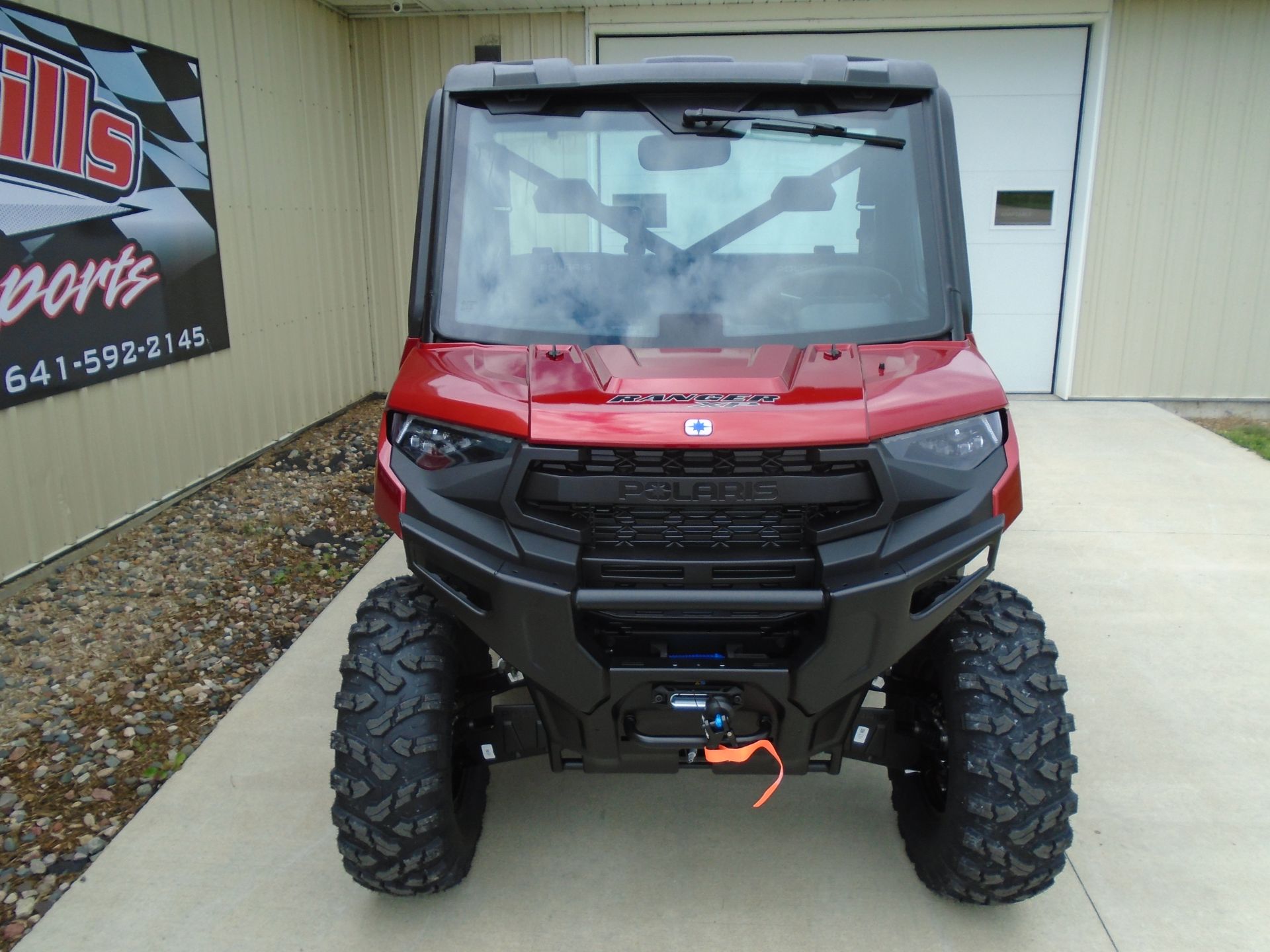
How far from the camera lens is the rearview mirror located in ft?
9.34

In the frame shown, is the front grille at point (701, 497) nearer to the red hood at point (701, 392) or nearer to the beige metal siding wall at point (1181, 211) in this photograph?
the red hood at point (701, 392)

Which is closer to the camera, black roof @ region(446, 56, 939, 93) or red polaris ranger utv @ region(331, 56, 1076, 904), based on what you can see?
red polaris ranger utv @ region(331, 56, 1076, 904)

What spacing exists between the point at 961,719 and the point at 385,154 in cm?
785

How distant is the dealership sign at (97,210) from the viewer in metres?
4.67

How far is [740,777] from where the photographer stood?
340 cm

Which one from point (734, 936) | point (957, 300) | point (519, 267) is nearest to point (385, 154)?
point (519, 267)

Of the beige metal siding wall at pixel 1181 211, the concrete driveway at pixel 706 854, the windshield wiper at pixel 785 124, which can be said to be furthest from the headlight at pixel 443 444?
the beige metal siding wall at pixel 1181 211

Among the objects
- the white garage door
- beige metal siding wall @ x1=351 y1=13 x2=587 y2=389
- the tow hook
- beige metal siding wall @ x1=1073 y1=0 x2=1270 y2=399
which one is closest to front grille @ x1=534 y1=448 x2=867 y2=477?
the tow hook

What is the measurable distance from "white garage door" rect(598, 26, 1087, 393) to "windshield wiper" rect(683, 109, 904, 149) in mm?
6077

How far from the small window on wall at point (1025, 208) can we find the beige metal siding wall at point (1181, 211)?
385 mm

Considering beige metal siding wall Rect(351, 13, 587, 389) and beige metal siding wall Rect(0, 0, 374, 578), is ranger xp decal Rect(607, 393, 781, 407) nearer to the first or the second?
beige metal siding wall Rect(0, 0, 374, 578)

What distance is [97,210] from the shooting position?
525cm

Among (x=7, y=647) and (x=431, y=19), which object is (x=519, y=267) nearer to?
(x=7, y=647)

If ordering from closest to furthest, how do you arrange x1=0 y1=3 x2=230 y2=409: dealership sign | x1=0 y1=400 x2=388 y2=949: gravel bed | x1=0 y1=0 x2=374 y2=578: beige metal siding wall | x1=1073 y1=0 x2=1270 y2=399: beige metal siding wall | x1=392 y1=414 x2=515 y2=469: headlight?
x1=392 y1=414 x2=515 y2=469: headlight
x1=0 y1=400 x2=388 y2=949: gravel bed
x1=0 y1=3 x2=230 y2=409: dealership sign
x1=0 y1=0 x2=374 y2=578: beige metal siding wall
x1=1073 y1=0 x2=1270 y2=399: beige metal siding wall
